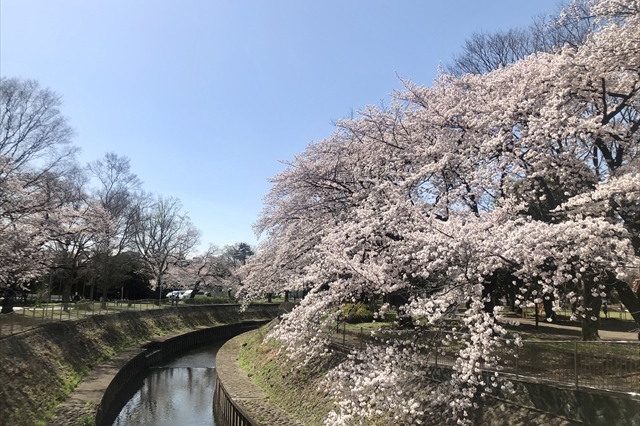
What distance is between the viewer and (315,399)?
13836mm

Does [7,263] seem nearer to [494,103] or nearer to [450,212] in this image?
[450,212]

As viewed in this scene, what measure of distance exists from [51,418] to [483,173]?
14322mm

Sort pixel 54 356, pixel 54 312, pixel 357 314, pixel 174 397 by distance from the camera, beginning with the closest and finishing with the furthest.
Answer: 1. pixel 54 356
2. pixel 357 314
3. pixel 174 397
4. pixel 54 312

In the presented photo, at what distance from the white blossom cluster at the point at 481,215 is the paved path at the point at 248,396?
3.05 m

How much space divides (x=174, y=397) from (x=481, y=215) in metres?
18.6

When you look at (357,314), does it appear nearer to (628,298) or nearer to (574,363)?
(628,298)

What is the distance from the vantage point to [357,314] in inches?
827

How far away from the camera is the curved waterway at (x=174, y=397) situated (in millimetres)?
18375

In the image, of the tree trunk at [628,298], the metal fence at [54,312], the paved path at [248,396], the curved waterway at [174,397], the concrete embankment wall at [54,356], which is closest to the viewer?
the tree trunk at [628,298]

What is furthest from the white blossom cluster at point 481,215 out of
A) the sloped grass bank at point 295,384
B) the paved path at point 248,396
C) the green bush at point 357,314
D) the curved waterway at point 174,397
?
the curved waterway at point 174,397

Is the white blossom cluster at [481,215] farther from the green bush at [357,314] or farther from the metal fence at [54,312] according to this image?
the metal fence at [54,312]

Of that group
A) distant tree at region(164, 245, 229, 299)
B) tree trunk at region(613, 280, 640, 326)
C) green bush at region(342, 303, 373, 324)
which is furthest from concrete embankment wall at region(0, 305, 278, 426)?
distant tree at region(164, 245, 229, 299)

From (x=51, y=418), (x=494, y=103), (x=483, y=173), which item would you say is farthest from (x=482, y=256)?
(x=51, y=418)

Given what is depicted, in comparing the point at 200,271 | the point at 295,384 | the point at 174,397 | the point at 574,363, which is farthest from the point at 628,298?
the point at 200,271
